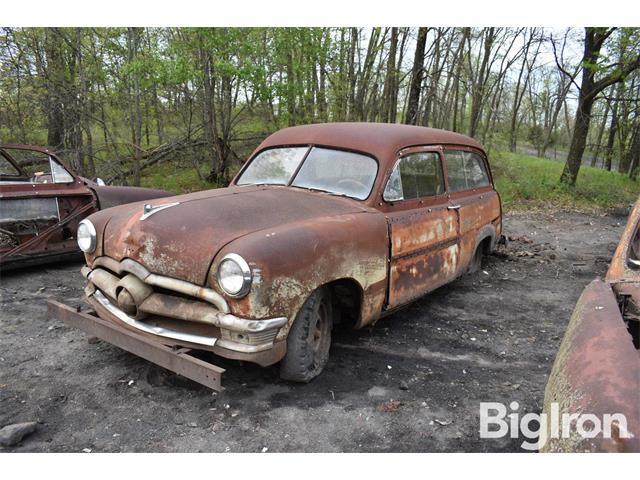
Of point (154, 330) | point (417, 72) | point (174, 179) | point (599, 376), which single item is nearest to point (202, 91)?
point (174, 179)

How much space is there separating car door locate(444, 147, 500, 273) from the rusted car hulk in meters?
0.05

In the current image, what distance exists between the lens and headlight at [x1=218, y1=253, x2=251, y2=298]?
2801mm

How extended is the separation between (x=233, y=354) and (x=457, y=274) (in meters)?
2.99

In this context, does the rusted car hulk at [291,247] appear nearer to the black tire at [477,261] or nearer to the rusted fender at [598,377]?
the black tire at [477,261]

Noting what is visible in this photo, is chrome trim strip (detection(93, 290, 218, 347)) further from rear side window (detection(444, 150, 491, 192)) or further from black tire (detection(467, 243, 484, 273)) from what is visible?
black tire (detection(467, 243, 484, 273))

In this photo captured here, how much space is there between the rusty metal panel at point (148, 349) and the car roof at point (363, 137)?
91.3 inches

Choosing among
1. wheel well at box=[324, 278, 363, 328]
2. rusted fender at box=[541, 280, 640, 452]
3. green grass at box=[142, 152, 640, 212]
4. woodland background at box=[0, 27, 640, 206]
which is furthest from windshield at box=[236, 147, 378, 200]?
green grass at box=[142, 152, 640, 212]

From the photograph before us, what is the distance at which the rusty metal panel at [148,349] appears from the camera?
2.76 m

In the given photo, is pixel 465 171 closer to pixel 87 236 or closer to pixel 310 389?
pixel 310 389

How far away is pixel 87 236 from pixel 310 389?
2007 mm

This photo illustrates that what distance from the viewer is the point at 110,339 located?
3248mm

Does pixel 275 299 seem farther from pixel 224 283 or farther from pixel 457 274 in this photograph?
pixel 457 274

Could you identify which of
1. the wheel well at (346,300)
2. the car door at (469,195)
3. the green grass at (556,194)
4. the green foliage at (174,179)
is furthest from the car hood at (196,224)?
the green grass at (556,194)

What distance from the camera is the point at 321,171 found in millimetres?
4305
